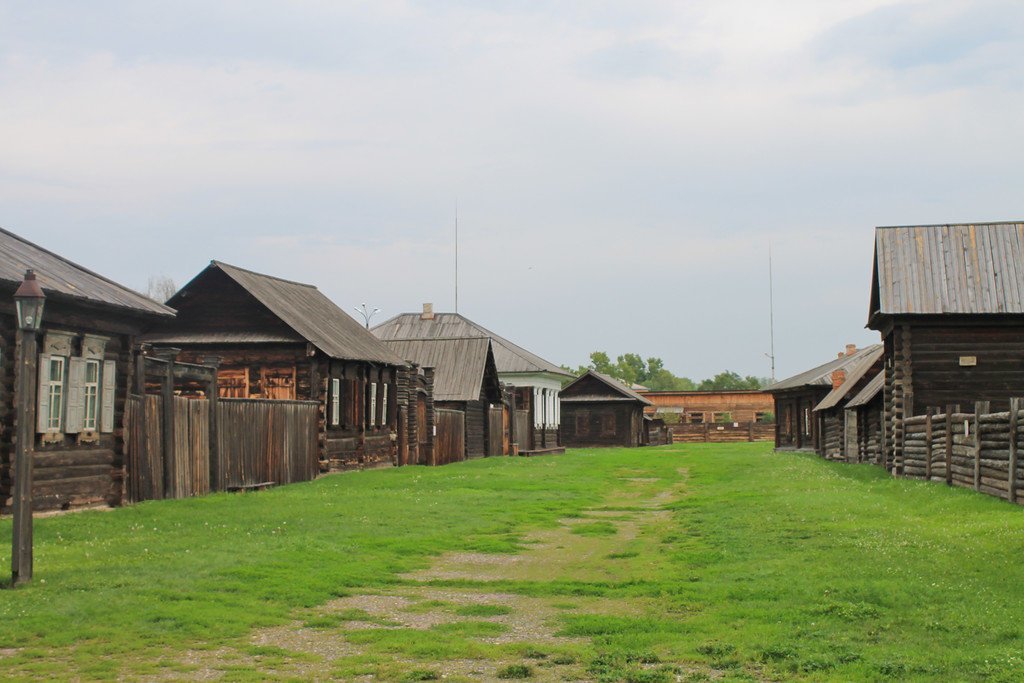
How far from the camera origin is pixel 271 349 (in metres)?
33.5

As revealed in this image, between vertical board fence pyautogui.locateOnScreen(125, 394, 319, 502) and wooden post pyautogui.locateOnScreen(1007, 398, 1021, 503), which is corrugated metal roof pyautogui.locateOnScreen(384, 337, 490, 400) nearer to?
vertical board fence pyautogui.locateOnScreen(125, 394, 319, 502)

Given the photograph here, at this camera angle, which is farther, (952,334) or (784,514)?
(952,334)

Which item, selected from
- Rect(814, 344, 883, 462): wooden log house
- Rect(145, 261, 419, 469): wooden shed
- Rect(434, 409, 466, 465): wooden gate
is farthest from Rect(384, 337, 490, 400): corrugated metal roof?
Rect(814, 344, 883, 462): wooden log house

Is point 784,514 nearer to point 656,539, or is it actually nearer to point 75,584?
point 656,539

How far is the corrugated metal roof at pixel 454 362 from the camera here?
50062mm

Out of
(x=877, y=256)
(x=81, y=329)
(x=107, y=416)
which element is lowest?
(x=107, y=416)

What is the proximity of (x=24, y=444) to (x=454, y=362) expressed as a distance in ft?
130

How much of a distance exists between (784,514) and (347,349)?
18634 millimetres

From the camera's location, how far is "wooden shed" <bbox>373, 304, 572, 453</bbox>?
69.0 metres

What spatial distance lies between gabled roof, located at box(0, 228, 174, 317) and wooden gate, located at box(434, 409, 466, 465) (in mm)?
21918

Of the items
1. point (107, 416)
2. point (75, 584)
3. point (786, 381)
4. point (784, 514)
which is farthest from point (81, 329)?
point (786, 381)

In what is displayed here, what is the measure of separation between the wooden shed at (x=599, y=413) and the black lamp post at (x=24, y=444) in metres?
63.2

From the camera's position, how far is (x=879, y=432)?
122ft

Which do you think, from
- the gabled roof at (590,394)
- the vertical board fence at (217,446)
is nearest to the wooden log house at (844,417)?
the gabled roof at (590,394)
